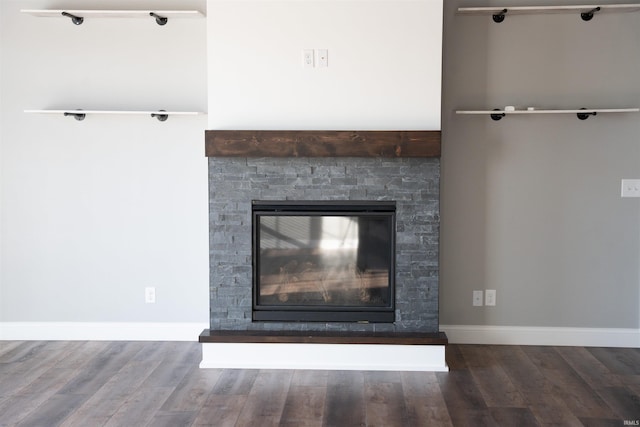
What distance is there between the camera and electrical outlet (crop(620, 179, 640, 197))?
13.6ft

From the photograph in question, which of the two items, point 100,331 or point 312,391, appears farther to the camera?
point 100,331

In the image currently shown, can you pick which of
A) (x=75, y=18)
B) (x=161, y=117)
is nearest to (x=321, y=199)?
(x=161, y=117)

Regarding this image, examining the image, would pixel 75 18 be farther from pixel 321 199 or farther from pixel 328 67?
pixel 321 199

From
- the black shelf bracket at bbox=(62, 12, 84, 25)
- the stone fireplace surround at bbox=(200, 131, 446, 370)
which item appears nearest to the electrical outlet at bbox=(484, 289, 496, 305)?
the stone fireplace surround at bbox=(200, 131, 446, 370)

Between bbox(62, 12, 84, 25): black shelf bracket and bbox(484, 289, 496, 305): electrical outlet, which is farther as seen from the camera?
bbox(484, 289, 496, 305): electrical outlet

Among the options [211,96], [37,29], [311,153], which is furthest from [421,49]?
[37,29]

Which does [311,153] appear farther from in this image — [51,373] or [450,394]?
[51,373]

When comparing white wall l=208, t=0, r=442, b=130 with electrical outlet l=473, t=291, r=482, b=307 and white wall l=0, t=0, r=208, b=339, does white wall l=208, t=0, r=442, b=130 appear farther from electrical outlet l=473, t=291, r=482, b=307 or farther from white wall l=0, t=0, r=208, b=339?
electrical outlet l=473, t=291, r=482, b=307

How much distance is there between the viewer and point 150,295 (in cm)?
434

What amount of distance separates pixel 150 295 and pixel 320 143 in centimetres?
160

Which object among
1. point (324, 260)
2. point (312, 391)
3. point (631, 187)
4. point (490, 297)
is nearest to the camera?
point (312, 391)

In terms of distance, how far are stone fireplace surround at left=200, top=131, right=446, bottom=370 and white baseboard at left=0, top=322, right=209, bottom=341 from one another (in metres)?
0.55

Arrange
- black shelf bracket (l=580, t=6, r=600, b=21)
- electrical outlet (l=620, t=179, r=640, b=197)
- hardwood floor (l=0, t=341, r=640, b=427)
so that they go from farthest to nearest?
electrical outlet (l=620, t=179, r=640, b=197) < black shelf bracket (l=580, t=6, r=600, b=21) < hardwood floor (l=0, t=341, r=640, b=427)

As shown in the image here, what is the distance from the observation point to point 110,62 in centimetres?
421
